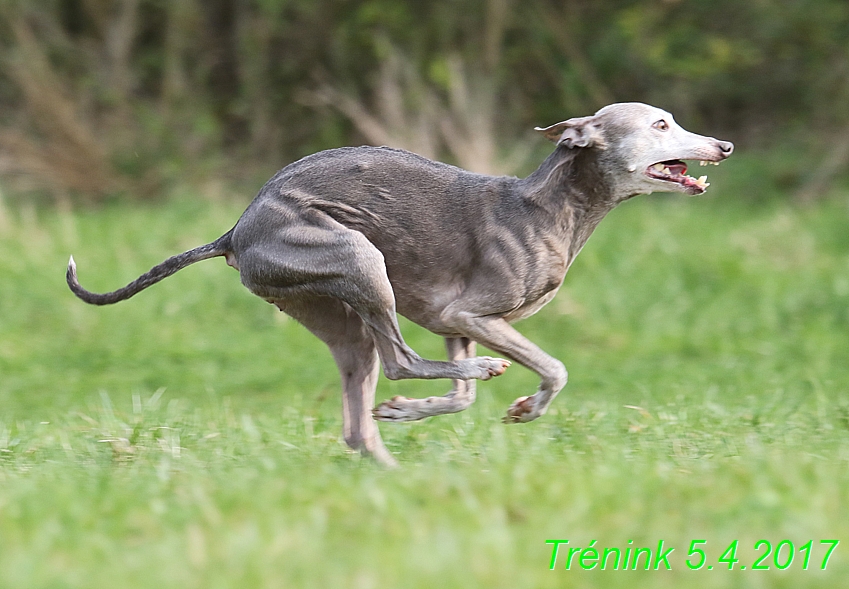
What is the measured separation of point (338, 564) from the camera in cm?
347

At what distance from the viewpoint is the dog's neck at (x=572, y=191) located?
5.51 meters

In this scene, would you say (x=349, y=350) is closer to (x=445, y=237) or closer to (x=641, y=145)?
(x=445, y=237)

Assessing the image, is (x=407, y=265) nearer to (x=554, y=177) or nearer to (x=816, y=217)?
(x=554, y=177)

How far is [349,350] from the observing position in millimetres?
5758

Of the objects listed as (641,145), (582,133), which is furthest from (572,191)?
(641,145)

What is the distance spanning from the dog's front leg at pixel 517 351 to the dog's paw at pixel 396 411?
17.7 inches

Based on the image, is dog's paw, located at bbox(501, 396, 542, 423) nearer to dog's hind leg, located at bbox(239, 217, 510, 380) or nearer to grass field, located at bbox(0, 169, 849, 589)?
grass field, located at bbox(0, 169, 849, 589)

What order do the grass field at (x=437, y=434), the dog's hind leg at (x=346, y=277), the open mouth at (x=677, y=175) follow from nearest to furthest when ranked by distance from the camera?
the grass field at (x=437, y=434) < the dog's hind leg at (x=346, y=277) < the open mouth at (x=677, y=175)

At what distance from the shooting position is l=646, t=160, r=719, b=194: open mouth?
5.33 m

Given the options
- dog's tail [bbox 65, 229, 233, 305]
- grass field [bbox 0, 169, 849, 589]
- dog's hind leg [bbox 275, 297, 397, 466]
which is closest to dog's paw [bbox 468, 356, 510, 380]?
grass field [bbox 0, 169, 849, 589]

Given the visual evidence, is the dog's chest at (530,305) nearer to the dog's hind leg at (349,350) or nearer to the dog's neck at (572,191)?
the dog's neck at (572,191)

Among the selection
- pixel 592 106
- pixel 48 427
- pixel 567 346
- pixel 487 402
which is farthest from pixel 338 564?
pixel 592 106

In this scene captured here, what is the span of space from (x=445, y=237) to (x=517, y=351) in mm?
621

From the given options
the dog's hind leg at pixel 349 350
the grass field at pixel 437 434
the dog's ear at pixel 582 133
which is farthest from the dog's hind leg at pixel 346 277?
the dog's ear at pixel 582 133
